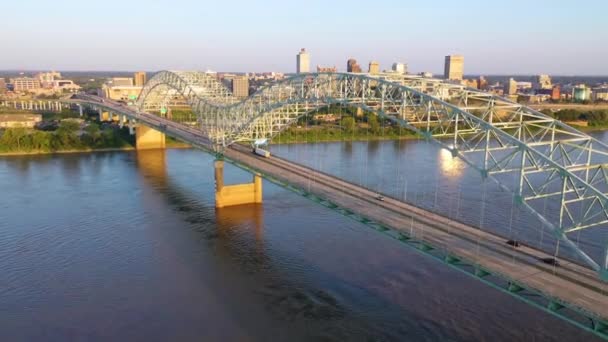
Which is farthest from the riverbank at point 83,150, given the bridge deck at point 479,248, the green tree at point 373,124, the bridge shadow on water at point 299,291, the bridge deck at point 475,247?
the bridge deck at point 479,248

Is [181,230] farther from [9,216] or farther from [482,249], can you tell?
[482,249]

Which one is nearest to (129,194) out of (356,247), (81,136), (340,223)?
(340,223)

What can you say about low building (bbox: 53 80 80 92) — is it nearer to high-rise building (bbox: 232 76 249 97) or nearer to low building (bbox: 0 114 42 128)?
high-rise building (bbox: 232 76 249 97)

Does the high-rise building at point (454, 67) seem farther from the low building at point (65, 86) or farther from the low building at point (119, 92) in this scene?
the low building at point (65, 86)

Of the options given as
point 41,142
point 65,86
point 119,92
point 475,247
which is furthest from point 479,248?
point 65,86

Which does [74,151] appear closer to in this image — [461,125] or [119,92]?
[461,125]


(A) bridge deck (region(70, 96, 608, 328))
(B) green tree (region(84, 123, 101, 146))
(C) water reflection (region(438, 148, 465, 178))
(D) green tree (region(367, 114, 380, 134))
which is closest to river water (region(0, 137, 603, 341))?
(C) water reflection (region(438, 148, 465, 178))
